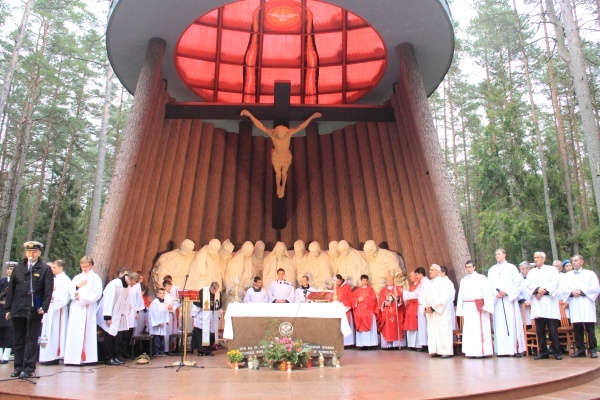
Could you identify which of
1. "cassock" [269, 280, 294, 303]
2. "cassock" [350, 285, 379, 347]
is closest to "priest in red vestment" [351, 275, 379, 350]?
"cassock" [350, 285, 379, 347]

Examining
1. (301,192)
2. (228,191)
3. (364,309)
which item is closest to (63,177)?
(228,191)

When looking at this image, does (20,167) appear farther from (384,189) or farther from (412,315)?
(412,315)

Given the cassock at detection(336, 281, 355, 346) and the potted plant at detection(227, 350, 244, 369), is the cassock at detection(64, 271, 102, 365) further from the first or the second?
the cassock at detection(336, 281, 355, 346)

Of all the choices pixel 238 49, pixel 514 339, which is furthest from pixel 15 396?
pixel 238 49

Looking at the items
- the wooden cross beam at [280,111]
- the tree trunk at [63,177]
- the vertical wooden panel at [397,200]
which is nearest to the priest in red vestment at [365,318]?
the vertical wooden panel at [397,200]

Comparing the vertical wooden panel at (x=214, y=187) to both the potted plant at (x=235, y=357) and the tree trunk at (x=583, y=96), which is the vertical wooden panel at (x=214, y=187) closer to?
the potted plant at (x=235, y=357)

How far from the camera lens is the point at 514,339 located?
740 cm

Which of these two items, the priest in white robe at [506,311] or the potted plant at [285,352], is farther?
the priest in white robe at [506,311]

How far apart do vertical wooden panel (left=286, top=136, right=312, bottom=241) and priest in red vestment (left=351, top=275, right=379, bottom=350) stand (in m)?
3.66

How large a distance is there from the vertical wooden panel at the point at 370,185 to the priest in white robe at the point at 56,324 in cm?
709

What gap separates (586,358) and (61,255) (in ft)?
61.8

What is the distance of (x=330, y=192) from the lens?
520 inches

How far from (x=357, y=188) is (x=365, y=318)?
422 cm

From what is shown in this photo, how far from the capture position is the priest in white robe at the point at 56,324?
22.6 feet
